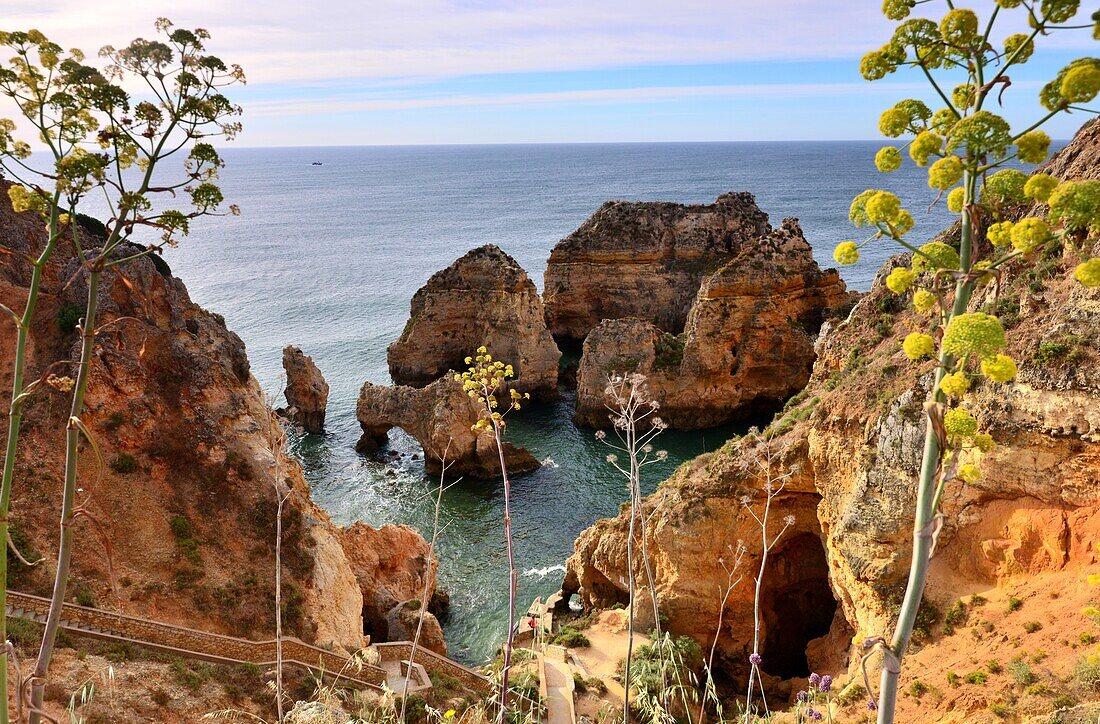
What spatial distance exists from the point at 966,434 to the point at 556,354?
53797mm

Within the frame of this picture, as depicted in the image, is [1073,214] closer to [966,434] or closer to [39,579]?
[966,434]

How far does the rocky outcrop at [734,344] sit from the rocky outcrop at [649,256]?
17.2 meters

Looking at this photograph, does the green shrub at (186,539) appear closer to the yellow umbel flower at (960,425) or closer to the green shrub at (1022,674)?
the green shrub at (1022,674)

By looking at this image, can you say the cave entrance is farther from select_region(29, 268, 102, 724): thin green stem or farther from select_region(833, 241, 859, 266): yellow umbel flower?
select_region(29, 268, 102, 724): thin green stem

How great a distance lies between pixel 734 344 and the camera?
165ft

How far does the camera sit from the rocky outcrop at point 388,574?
1144 inches

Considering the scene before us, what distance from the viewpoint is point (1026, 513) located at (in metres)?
17.0

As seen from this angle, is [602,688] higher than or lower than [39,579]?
lower

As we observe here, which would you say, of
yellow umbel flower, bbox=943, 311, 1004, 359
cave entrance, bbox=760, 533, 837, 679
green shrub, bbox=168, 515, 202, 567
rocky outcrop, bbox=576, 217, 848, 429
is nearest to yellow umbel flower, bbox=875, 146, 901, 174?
yellow umbel flower, bbox=943, 311, 1004, 359

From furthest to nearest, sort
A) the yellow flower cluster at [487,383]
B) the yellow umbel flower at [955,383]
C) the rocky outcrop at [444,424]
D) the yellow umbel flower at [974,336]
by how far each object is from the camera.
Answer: the rocky outcrop at [444,424], the yellow flower cluster at [487,383], the yellow umbel flower at [955,383], the yellow umbel flower at [974,336]

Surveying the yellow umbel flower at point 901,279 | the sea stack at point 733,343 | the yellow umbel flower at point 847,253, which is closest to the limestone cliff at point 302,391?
the sea stack at point 733,343

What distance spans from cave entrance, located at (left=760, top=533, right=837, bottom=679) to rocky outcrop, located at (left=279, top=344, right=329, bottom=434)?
123 ft

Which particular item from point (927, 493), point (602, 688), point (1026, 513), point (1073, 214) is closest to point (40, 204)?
point (927, 493)

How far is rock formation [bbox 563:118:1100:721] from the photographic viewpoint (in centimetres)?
1619
